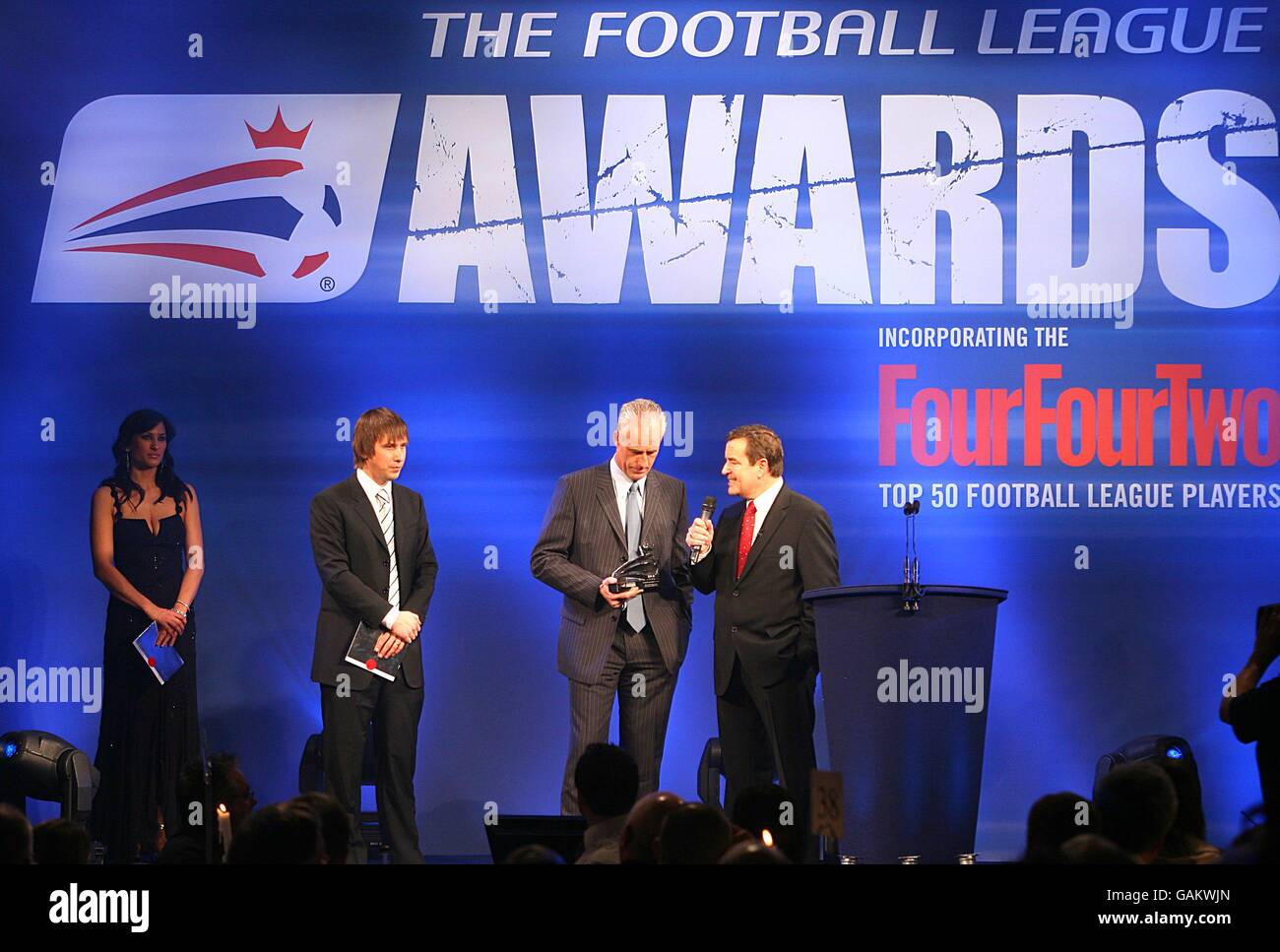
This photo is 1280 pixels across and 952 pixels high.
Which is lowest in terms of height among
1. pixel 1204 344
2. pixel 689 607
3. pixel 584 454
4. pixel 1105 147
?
pixel 689 607

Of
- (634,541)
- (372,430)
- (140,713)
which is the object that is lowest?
(140,713)

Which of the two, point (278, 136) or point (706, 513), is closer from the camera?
point (706, 513)

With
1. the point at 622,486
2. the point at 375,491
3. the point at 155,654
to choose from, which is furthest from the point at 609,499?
the point at 155,654

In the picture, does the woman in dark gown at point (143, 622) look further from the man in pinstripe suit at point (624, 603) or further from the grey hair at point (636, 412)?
the grey hair at point (636, 412)

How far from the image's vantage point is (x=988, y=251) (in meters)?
7.17

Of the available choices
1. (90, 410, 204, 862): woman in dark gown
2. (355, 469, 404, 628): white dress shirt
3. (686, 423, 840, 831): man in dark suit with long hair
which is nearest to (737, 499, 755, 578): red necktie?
(686, 423, 840, 831): man in dark suit with long hair

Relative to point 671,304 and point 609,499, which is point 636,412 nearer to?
point 609,499

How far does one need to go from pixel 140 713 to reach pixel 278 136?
8.59 feet

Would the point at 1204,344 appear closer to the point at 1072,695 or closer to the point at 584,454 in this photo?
the point at 1072,695

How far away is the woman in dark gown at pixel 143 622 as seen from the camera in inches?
271

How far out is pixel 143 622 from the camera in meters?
7.00

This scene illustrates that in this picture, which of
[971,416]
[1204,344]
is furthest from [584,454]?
[1204,344]

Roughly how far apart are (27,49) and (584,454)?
3.09 m

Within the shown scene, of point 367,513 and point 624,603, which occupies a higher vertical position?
point 367,513
